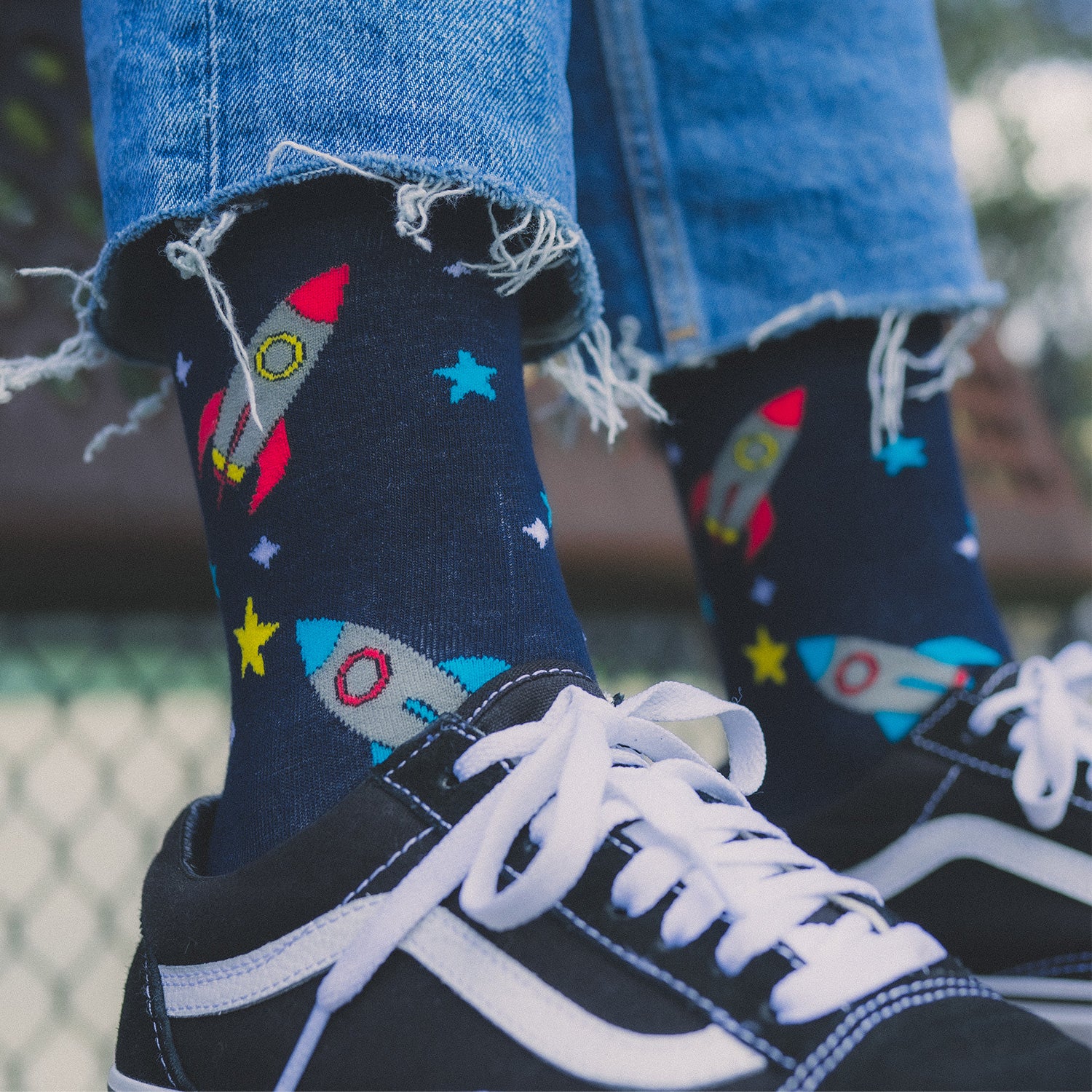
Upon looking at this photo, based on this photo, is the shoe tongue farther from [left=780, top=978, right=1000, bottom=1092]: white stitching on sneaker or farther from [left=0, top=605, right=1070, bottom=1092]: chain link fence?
[left=0, top=605, right=1070, bottom=1092]: chain link fence

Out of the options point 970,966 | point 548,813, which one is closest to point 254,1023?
point 548,813

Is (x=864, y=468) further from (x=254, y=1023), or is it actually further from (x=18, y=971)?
(x=18, y=971)

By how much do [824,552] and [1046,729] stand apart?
225mm

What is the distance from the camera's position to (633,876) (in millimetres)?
485

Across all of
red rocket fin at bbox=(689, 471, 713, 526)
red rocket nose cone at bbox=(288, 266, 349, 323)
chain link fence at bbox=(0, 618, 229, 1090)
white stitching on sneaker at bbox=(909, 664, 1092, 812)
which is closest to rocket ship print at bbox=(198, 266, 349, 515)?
red rocket nose cone at bbox=(288, 266, 349, 323)

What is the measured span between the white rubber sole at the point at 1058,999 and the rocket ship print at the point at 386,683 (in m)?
0.45

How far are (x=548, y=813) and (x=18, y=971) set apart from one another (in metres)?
1.19

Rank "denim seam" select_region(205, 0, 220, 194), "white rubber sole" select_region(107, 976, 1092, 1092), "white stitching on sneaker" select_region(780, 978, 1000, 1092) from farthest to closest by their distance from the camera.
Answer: "white rubber sole" select_region(107, 976, 1092, 1092)
"denim seam" select_region(205, 0, 220, 194)
"white stitching on sneaker" select_region(780, 978, 1000, 1092)

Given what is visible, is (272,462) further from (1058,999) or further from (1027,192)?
(1027,192)

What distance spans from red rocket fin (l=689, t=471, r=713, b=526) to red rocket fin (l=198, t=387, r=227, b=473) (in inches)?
18.8

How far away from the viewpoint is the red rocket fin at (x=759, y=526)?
89cm

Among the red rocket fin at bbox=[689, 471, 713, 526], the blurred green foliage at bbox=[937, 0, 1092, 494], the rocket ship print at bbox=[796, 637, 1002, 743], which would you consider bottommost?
the rocket ship print at bbox=[796, 637, 1002, 743]

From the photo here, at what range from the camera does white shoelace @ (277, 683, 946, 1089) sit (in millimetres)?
463

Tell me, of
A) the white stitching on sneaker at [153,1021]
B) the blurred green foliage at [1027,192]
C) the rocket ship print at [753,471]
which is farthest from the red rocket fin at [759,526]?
the blurred green foliage at [1027,192]
